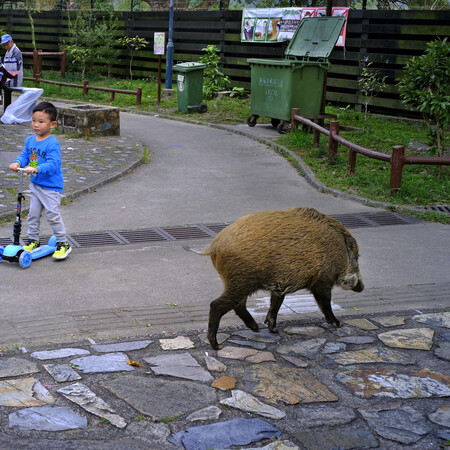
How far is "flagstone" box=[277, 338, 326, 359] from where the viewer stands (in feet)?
14.9

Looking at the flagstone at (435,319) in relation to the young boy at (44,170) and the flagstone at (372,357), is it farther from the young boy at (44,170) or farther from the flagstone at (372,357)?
the young boy at (44,170)

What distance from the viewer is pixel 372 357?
14.8 ft

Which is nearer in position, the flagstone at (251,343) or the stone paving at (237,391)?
the stone paving at (237,391)

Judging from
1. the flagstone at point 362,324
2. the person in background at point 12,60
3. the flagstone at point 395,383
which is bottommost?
the flagstone at point 362,324

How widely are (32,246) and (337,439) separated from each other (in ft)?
12.3

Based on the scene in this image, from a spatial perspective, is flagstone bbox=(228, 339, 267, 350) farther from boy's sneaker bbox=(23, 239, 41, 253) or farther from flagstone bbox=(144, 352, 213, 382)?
boy's sneaker bbox=(23, 239, 41, 253)

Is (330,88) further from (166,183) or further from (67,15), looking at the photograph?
(67,15)

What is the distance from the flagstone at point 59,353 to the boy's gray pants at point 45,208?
2057 millimetres

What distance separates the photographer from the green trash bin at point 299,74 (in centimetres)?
1336

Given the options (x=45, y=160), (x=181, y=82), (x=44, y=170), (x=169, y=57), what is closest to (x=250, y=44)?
(x=169, y=57)

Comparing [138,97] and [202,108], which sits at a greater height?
[138,97]

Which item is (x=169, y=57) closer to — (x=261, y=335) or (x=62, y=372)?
(x=261, y=335)

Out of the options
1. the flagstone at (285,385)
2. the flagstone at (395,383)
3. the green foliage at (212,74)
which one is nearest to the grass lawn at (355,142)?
the green foliage at (212,74)

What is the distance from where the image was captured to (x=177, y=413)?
11.9 feet
